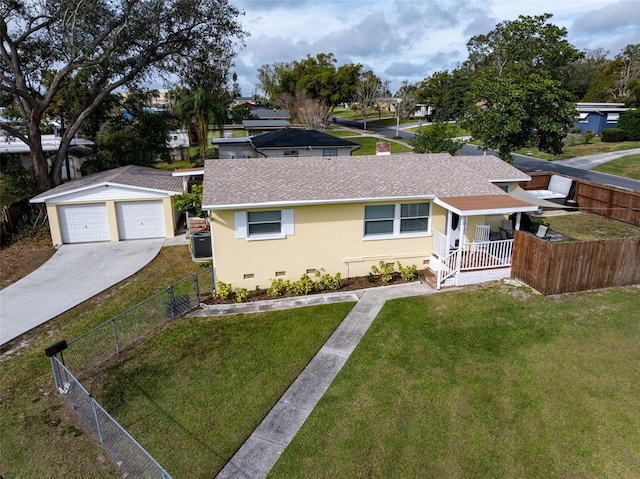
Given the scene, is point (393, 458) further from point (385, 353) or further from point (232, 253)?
point (232, 253)

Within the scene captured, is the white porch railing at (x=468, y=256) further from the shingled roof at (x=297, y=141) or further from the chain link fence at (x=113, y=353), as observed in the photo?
the shingled roof at (x=297, y=141)

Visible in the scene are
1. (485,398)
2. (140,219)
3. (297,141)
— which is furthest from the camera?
(297,141)

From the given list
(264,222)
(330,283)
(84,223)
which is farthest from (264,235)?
Result: (84,223)

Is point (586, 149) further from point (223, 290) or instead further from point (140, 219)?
point (223, 290)

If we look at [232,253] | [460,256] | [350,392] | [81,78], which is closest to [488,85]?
[460,256]

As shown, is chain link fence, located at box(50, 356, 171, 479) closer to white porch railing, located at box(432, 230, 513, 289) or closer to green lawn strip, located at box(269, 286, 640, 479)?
green lawn strip, located at box(269, 286, 640, 479)

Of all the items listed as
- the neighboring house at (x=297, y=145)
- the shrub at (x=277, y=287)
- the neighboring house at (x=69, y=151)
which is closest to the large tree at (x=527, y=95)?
the neighboring house at (x=297, y=145)

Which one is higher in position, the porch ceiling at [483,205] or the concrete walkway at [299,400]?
the porch ceiling at [483,205]

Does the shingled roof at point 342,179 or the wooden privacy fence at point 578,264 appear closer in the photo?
the wooden privacy fence at point 578,264
